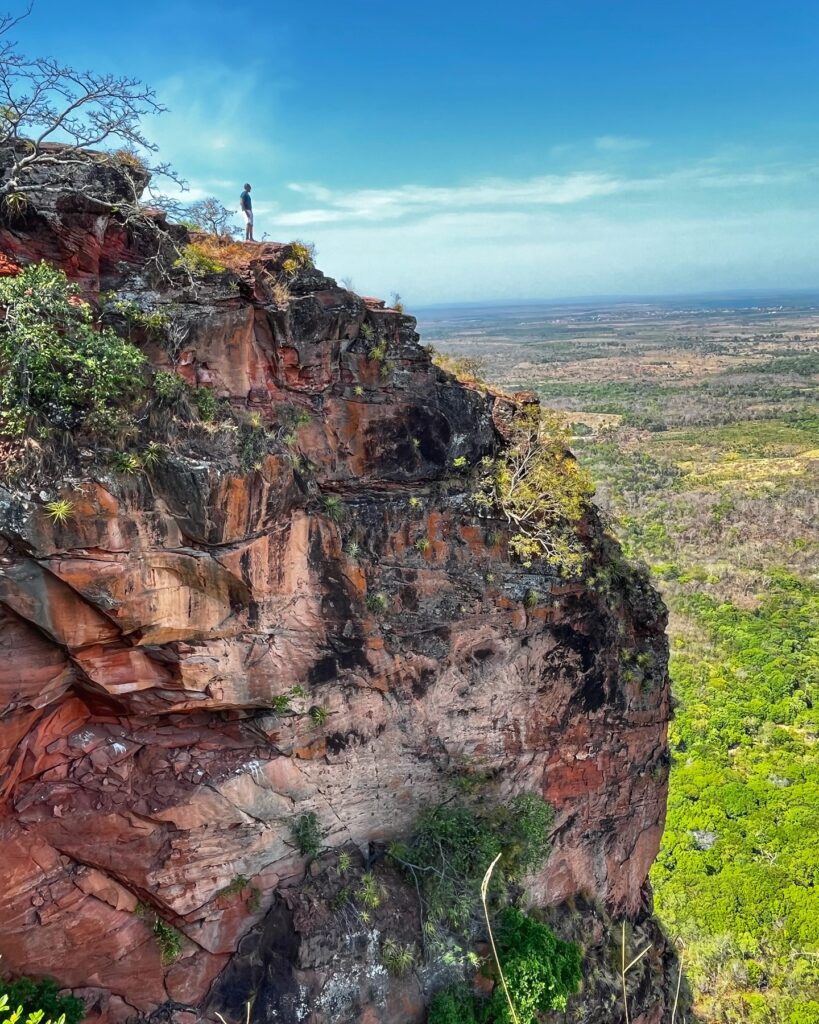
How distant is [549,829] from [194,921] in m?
8.27

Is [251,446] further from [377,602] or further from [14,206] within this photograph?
[14,206]

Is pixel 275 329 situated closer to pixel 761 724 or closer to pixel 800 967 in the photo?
pixel 800 967

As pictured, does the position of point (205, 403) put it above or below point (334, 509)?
above

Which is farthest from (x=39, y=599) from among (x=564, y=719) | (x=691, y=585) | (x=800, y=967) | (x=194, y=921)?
(x=691, y=585)

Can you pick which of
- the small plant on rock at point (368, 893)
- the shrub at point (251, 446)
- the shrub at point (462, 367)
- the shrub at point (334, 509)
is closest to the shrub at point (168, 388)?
the shrub at point (251, 446)

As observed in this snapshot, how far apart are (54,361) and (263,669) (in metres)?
6.78

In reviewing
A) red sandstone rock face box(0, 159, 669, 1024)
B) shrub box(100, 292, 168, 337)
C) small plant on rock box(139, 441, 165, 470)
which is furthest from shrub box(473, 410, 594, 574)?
shrub box(100, 292, 168, 337)

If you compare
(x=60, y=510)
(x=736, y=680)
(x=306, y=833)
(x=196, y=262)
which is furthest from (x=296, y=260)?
(x=736, y=680)

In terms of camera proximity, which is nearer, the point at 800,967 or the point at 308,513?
the point at 308,513

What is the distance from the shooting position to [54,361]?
36.3 feet

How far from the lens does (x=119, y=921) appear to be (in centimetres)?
1325

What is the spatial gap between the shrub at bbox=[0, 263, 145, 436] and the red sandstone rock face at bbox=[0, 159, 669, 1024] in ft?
3.26

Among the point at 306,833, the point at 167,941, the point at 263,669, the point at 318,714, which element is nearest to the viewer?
the point at 167,941

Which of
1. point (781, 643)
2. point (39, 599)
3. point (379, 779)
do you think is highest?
point (39, 599)
